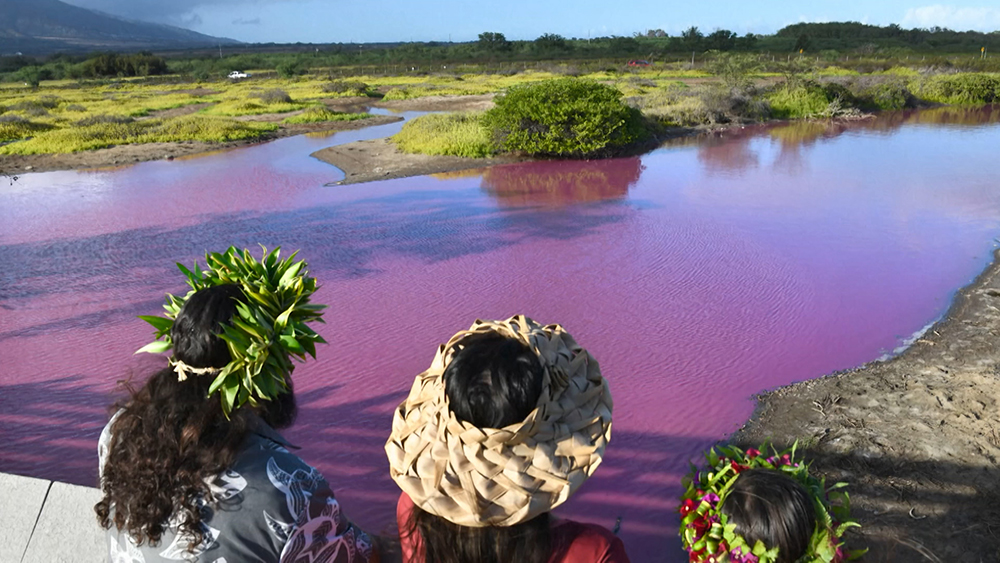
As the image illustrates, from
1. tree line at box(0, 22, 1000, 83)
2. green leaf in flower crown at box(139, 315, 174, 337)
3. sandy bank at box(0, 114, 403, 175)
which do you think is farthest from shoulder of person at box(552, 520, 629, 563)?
tree line at box(0, 22, 1000, 83)

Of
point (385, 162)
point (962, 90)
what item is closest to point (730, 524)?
point (385, 162)

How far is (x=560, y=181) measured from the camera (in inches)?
474

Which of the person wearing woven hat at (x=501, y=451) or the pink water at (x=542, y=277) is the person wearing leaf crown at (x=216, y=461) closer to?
the person wearing woven hat at (x=501, y=451)

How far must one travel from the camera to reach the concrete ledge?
2756mm

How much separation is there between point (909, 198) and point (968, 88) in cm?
1730

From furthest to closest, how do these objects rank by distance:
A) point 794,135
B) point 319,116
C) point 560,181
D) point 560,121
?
point 319,116 < point 794,135 < point 560,121 < point 560,181

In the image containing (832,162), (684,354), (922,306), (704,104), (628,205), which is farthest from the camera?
(704,104)

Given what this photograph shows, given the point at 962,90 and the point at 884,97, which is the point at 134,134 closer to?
the point at 884,97

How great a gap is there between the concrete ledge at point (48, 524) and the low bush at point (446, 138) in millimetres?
11577

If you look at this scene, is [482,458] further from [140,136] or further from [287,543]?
[140,136]

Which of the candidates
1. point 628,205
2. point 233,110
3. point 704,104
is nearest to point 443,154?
point 628,205

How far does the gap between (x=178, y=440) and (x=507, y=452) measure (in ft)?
2.53

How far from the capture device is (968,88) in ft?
76.2

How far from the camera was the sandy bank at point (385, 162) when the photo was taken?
490 inches
